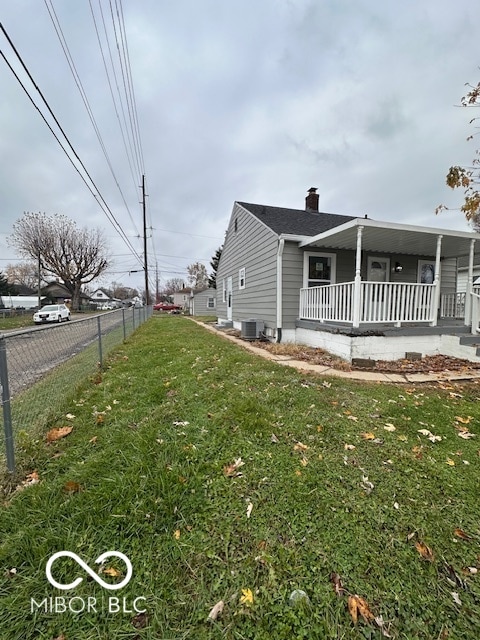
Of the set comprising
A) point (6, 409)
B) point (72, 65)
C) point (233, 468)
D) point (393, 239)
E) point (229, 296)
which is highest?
point (72, 65)

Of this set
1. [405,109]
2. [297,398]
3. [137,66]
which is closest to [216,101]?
[137,66]

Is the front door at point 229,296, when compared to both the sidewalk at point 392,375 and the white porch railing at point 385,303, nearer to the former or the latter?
the white porch railing at point 385,303

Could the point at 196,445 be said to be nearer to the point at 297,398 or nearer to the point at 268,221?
the point at 297,398

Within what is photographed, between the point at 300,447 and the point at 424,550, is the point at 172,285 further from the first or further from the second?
the point at 424,550

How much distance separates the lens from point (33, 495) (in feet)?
6.43

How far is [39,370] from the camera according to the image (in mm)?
4254

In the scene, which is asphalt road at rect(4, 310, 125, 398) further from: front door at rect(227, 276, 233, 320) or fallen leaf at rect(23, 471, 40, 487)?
front door at rect(227, 276, 233, 320)

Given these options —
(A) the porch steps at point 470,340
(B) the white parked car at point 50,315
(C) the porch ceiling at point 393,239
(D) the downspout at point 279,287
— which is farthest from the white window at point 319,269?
(B) the white parked car at point 50,315

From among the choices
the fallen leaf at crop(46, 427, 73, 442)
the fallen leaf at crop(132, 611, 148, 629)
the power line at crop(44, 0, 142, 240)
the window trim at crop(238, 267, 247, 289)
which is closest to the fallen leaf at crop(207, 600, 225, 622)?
the fallen leaf at crop(132, 611, 148, 629)

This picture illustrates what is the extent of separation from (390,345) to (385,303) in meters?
0.91

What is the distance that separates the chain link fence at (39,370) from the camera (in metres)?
2.22

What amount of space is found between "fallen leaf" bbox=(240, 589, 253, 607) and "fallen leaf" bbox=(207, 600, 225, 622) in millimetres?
94

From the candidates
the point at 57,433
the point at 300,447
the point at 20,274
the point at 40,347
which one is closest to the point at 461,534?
the point at 300,447

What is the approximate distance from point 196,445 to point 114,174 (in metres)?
13.3
